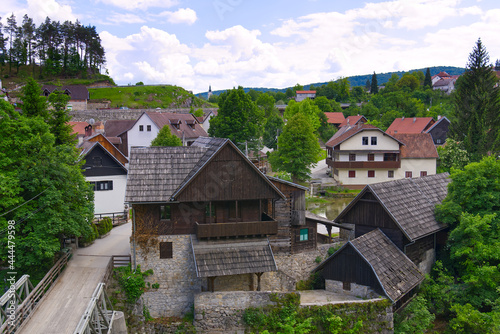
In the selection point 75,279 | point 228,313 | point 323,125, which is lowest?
point 228,313

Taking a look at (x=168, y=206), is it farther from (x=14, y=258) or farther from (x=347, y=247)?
(x=347, y=247)

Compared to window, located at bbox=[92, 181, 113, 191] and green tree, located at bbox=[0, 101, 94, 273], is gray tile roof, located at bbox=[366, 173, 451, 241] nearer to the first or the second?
green tree, located at bbox=[0, 101, 94, 273]

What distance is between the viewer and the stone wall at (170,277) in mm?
21188

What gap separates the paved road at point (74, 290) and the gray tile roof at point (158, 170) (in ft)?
14.3

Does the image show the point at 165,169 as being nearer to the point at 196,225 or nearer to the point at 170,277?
the point at 196,225

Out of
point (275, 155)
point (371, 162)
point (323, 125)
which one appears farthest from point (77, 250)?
point (323, 125)

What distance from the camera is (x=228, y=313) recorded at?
1988cm

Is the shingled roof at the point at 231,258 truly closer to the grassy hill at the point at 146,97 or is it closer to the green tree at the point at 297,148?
the green tree at the point at 297,148

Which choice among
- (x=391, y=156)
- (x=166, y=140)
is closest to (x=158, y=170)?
(x=166, y=140)

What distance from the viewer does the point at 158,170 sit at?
2216 centimetres

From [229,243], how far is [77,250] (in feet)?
31.7

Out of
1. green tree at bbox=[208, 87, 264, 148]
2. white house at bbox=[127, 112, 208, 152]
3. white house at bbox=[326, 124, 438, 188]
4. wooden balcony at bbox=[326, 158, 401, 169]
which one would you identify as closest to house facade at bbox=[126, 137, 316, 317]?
green tree at bbox=[208, 87, 264, 148]

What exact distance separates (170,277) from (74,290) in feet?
14.1

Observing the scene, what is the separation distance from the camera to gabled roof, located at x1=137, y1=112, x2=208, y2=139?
197 ft
